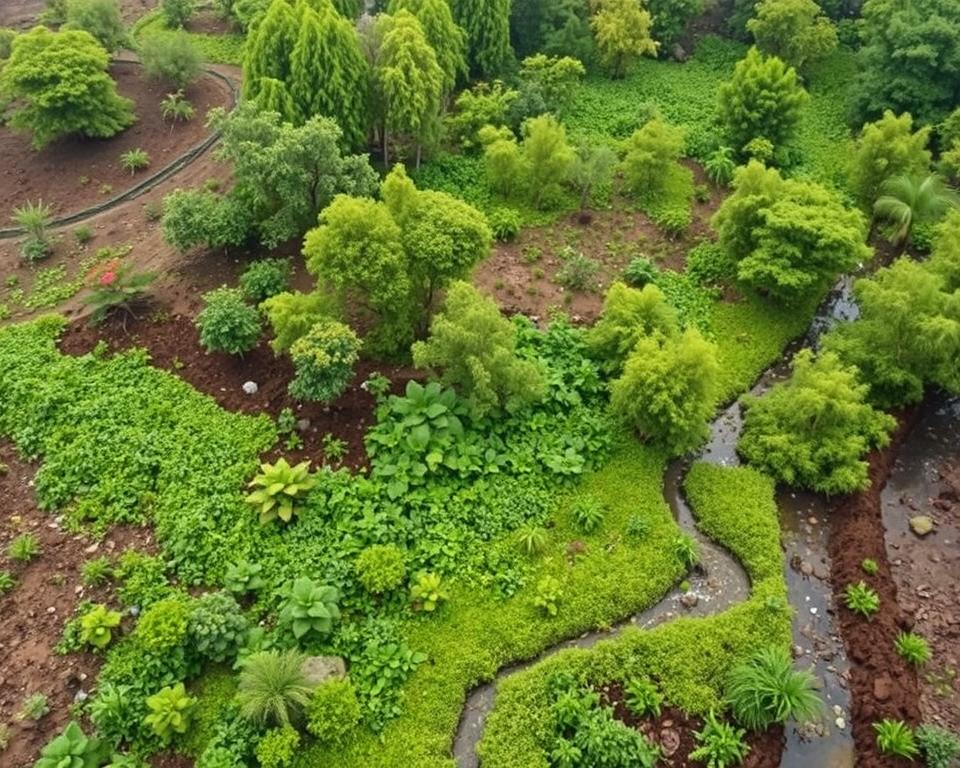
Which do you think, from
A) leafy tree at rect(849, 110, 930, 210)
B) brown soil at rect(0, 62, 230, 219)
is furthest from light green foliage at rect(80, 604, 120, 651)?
leafy tree at rect(849, 110, 930, 210)

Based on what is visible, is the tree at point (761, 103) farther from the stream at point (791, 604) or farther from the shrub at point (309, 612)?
the shrub at point (309, 612)

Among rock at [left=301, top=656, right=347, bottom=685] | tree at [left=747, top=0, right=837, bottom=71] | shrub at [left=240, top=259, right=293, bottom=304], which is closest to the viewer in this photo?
rock at [left=301, top=656, right=347, bottom=685]

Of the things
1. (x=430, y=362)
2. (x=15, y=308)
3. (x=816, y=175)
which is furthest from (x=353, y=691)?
(x=816, y=175)

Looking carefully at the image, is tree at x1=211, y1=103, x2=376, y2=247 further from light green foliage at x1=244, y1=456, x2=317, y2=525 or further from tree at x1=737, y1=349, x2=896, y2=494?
tree at x1=737, y1=349, x2=896, y2=494

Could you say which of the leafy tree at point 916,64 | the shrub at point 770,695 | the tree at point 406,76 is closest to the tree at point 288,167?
the tree at point 406,76

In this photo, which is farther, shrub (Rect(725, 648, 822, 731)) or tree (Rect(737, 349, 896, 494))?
tree (Rect(737, 349, 896, 494))

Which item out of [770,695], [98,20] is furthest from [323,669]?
[98,20]

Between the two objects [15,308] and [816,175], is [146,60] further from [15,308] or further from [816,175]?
[816,175]
